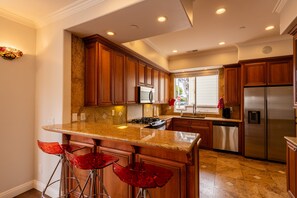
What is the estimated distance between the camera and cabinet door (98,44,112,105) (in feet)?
8.26

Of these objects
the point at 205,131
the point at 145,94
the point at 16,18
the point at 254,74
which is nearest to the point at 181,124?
the point at 205,131

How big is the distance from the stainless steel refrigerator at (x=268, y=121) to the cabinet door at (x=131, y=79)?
2.82 metres

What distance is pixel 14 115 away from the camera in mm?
2383

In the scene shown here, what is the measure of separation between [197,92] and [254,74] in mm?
1842

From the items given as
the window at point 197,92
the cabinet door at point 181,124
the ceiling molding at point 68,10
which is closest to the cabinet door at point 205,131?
the cabinet door at point 181,124

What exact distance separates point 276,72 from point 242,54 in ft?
2.84

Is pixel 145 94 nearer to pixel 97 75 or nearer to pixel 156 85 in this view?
pixel 156 85

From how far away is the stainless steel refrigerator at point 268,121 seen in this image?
3447 millimetres

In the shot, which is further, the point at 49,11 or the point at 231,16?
the point at 231,16

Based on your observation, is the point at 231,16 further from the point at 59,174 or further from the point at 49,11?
the point at 59,174

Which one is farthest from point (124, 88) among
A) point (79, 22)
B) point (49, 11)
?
point (49, 11)

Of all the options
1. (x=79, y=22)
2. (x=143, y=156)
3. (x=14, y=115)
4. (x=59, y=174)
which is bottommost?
(x=59, y=174)

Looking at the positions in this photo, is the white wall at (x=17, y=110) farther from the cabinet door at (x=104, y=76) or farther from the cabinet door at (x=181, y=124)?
the cabinet door at (x=181, y=124)

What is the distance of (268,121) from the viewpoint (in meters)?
3.61
